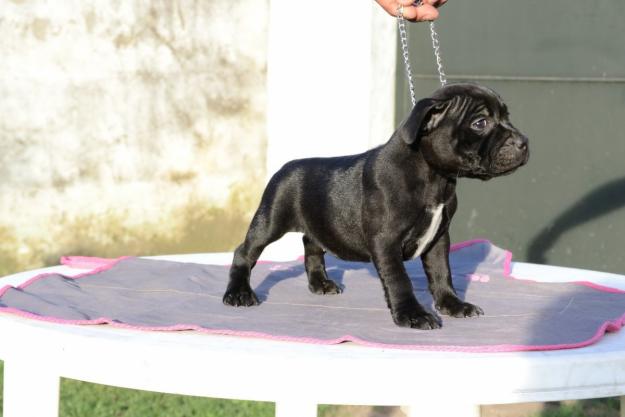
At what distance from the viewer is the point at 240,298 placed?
3357mm

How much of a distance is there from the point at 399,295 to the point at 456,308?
27 centimetres

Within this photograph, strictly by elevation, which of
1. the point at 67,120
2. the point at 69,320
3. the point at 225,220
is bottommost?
the point at 225,220

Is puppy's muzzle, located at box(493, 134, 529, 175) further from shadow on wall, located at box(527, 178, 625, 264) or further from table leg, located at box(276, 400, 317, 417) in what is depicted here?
shadow on wall, located at box(527, 178, 625, 264)

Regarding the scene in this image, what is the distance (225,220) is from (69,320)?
399 cm

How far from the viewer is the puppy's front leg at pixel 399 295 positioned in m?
2.99

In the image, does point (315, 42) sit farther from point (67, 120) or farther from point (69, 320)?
point (69, 320)

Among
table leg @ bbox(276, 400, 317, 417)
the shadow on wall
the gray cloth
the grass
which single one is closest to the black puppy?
the gray cloth

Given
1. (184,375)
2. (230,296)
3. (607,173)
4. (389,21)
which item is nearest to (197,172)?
(389,21)

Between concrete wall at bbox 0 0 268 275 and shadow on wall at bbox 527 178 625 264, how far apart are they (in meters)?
1.87

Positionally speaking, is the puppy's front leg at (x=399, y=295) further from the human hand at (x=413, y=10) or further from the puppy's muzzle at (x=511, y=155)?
the human hand at (x=413, y=10)

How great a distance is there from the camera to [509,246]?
250 inches

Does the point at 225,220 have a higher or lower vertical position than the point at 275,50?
lower

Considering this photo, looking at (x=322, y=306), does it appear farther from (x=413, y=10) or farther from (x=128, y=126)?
(x=128, y=126)

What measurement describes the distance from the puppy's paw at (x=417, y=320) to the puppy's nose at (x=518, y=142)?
0.52m
